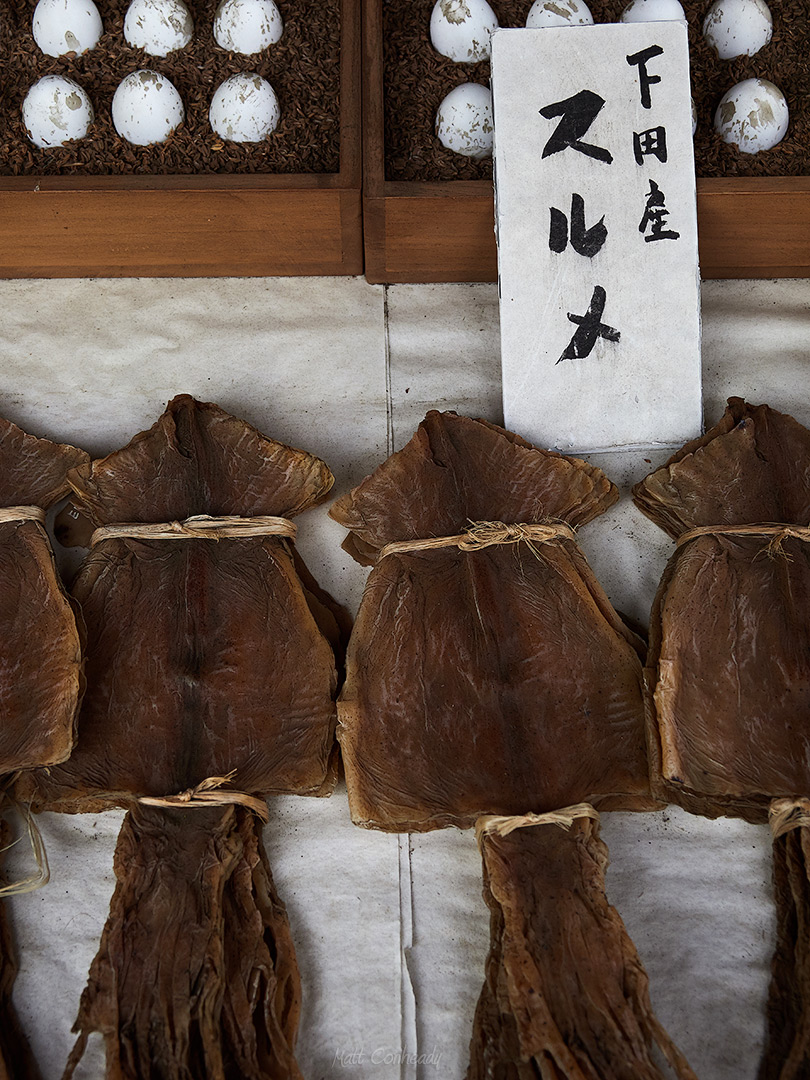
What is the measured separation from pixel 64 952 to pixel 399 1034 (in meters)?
0.58

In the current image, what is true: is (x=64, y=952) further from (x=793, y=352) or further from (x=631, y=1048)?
(x=793, y=352)

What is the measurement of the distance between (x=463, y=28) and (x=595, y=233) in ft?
2.13

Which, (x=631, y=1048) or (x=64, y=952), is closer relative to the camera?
(x=631, y=1048)

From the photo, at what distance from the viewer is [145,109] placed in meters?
1.98

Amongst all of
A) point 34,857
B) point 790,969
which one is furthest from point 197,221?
point 790,969

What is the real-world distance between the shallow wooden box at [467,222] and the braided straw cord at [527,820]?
4.09ft

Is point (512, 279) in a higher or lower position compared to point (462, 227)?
lower

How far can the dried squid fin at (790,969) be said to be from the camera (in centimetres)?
134

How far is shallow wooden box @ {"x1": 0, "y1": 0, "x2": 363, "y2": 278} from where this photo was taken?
1.91 m

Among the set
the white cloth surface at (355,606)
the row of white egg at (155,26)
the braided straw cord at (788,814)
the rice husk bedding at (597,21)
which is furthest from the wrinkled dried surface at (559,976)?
the row of white egg at (155,26)

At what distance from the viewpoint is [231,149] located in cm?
201

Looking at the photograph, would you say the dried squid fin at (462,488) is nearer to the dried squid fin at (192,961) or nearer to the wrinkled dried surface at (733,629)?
the wrinkled dried surface at (733,629)

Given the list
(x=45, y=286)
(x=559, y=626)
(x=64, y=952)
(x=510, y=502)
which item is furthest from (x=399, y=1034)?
(x=45, y=286)

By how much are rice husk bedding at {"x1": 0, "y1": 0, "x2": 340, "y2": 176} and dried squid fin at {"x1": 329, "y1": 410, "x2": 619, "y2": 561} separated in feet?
2.40
